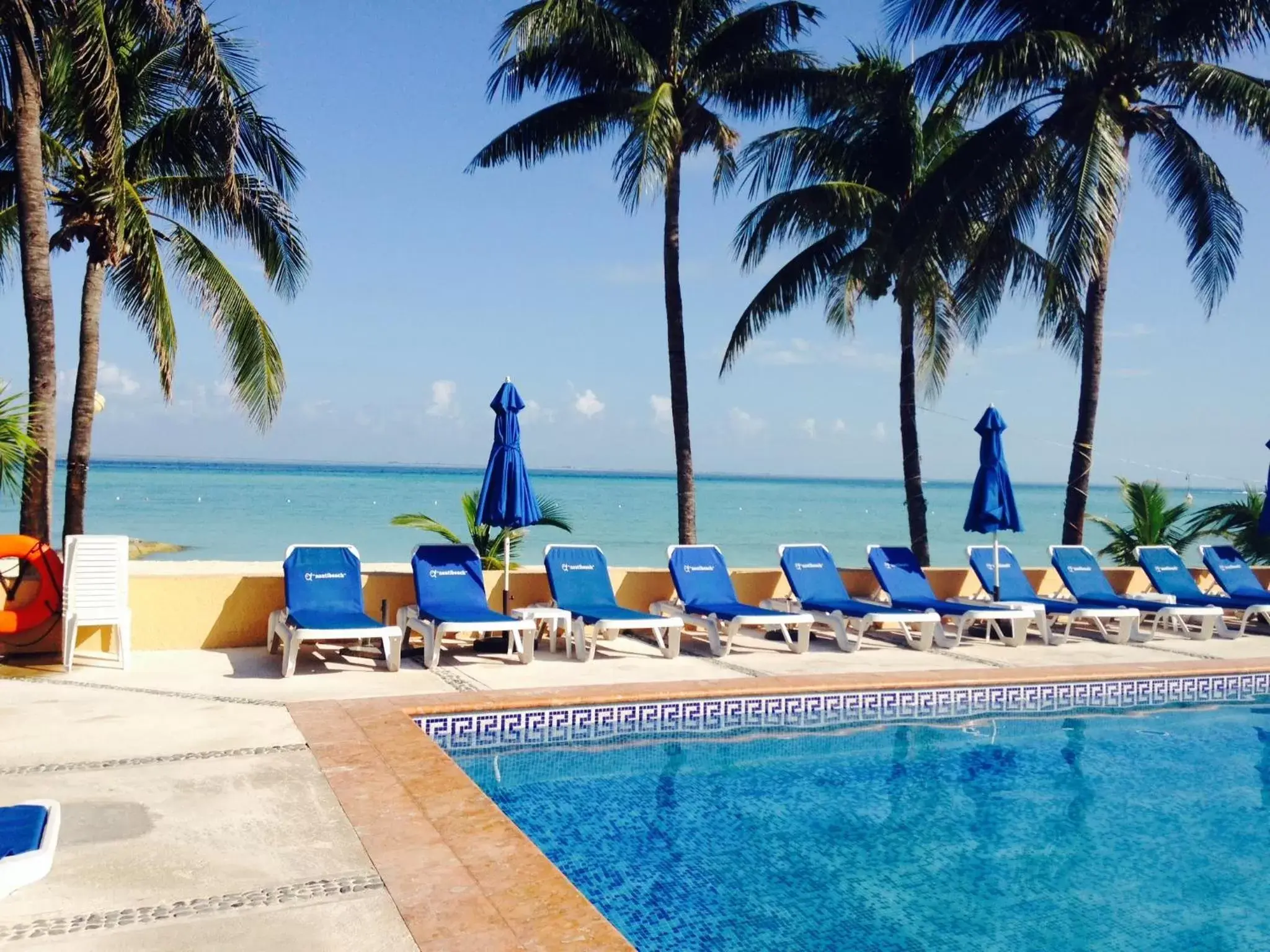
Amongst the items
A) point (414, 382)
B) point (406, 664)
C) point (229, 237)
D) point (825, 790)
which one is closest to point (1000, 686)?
→ point (825, 790)

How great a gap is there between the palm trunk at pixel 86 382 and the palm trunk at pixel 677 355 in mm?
6377

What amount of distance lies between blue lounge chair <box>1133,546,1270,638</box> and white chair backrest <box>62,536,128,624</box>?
945 centimetres

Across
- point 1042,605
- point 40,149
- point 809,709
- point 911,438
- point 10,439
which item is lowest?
point 809,709

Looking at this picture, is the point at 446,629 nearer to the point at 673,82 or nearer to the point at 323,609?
the point at 323,609

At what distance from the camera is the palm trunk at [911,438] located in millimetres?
14555

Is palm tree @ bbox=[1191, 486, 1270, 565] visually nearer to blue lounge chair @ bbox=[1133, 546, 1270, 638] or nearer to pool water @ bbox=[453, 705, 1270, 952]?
blue lounge chair @ bbox=[1133, 546, 1270, 638]

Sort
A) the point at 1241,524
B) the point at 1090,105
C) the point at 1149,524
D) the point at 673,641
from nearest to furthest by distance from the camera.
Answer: the point at 673,641, the point at 1090,105, the point at 1241,524, the point at 1149,524

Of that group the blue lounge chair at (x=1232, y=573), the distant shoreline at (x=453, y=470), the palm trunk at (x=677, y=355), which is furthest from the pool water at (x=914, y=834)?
the distant shoreline at (x=453, y=470)

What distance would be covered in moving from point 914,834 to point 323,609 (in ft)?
15.2

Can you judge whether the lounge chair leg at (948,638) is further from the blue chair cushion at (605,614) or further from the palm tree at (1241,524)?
the palm tree at (1241,524)

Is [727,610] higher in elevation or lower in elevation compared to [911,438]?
lower

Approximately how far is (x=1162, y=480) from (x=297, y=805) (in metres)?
13.2

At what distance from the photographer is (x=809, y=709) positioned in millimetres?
7297

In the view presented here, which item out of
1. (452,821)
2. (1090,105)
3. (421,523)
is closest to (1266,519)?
(1090,105)
